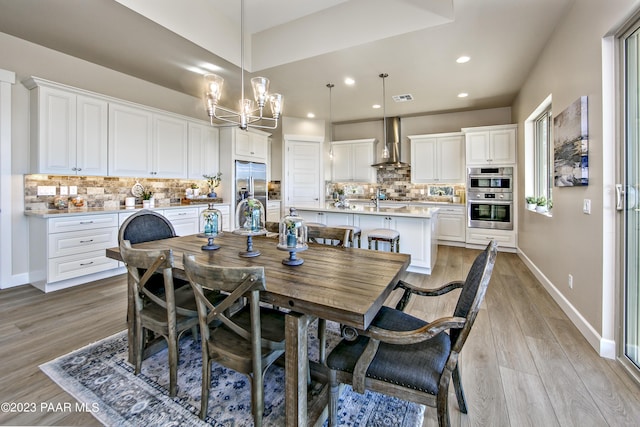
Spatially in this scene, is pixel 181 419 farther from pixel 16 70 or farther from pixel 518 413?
pixel 16 70

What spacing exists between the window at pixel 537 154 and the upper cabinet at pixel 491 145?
762 mm

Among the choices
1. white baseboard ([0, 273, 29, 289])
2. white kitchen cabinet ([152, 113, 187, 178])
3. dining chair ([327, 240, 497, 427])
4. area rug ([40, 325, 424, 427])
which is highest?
white kitchen cabinet ([152, 113, 187, 178])

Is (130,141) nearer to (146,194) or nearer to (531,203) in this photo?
(146,194)

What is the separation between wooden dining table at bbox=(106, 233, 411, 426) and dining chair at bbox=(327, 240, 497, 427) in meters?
0.12

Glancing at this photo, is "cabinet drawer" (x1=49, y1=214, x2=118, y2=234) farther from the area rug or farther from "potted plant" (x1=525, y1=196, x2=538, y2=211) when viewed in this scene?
"potted plant" (x1=525, y1=196, x2=538, y2=211)

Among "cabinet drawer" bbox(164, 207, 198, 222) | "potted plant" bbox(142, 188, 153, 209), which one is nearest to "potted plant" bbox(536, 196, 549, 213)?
"cabinet drawer" bbox(164, 207, 198, 222)

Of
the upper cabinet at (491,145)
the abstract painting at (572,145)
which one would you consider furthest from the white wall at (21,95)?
the upper cabinet at (491,145)

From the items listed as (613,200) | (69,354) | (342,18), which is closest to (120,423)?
(69,354)

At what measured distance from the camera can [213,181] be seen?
220 inches

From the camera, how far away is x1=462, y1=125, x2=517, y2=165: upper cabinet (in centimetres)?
539

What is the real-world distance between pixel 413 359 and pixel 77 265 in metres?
4.16

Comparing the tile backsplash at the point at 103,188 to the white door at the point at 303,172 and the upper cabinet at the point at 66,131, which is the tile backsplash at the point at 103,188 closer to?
the upper cabinet at the point at 66,131

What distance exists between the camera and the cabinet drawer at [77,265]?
3309 mm

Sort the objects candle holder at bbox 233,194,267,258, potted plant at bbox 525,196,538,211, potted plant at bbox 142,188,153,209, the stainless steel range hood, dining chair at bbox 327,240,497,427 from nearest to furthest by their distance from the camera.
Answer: dining chair at bbox 327,240,497,427, candle holder at bbox 233,194,267,258, potted plant at bbox 525,196,538,211, potted plant at bbox 142,188,153,209, the stainless steel range hood
